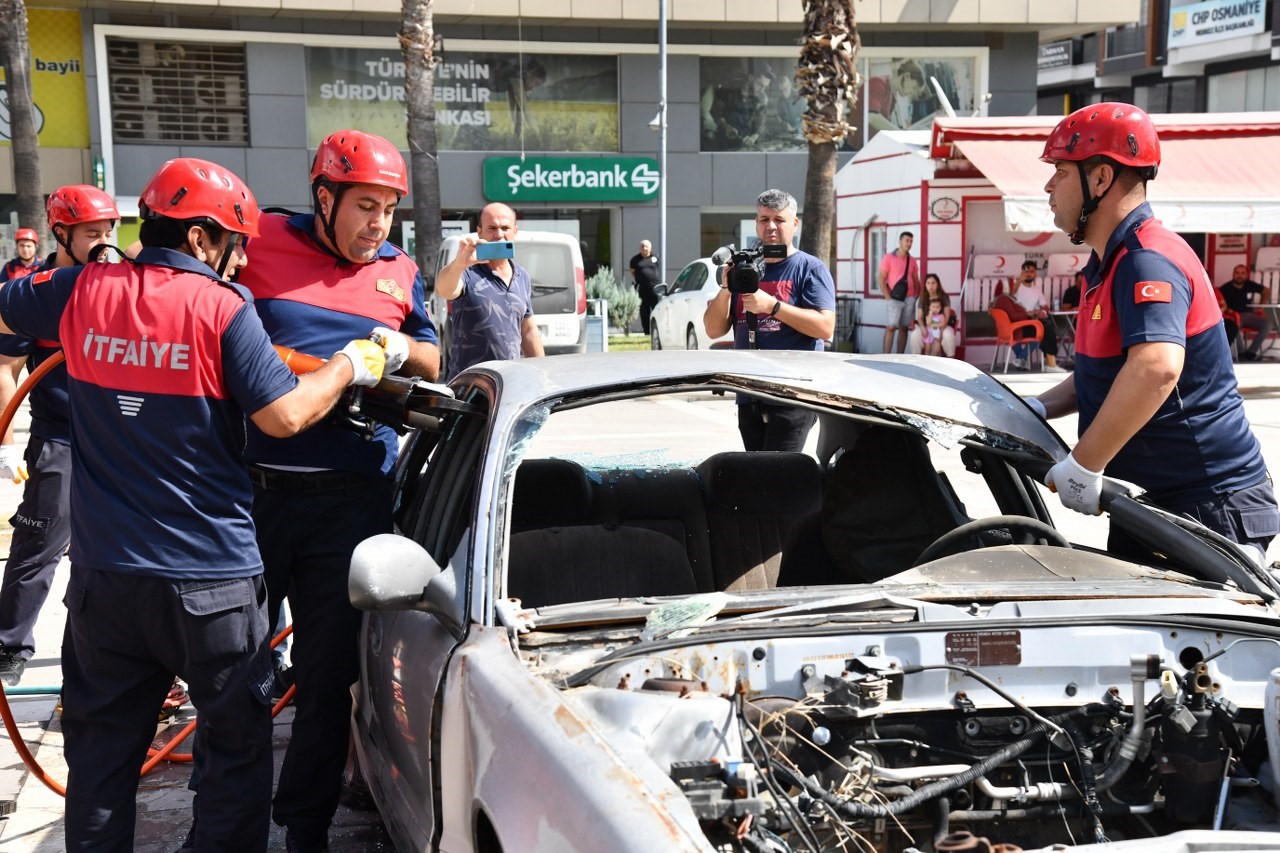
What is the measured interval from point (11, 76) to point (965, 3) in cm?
1765

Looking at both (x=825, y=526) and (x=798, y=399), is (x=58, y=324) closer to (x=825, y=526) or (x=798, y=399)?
(x=798, y=399)

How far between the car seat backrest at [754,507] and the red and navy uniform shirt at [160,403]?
1460mm

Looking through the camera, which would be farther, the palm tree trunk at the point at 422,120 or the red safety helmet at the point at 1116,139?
the palm tree trunk at the point at 422,120

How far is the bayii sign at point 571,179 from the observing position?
2667 cm

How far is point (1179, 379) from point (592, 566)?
1.67 m

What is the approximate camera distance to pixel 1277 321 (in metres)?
20.2

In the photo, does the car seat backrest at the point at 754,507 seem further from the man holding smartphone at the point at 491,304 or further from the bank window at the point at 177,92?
the bank window at the point at 177,92

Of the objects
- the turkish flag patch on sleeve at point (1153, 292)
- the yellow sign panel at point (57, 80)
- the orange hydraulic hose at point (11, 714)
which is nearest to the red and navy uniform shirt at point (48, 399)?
the orange hydraulic hose at point (11, 714)

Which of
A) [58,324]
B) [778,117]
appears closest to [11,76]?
[778,117]

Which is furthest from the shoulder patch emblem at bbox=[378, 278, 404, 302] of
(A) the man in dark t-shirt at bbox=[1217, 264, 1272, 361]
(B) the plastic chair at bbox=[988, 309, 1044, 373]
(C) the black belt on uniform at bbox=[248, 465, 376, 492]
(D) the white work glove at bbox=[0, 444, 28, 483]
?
(A) the man in dark t-shirt at bbox=[1217, 264, 1272, 361]

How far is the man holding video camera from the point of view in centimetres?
655

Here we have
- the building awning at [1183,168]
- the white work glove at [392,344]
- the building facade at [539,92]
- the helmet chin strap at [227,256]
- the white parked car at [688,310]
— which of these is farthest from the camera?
the building facade at [539,92]

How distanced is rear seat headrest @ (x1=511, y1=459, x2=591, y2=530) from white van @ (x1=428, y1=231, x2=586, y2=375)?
14.0m

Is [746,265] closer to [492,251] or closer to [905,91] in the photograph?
[492,251]
